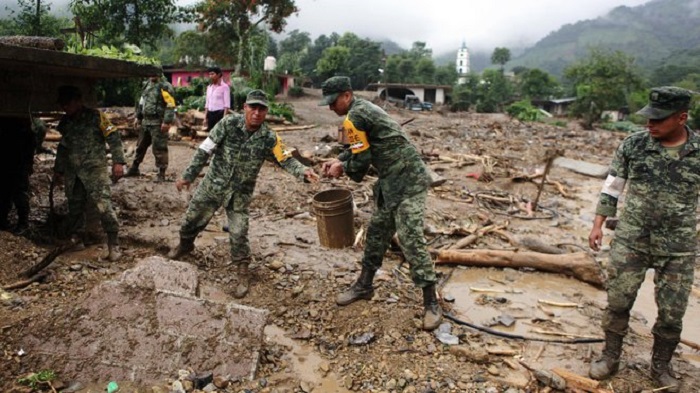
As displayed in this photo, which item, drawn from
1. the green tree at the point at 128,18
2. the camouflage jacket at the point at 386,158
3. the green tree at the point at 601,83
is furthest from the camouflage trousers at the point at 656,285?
the green tree at the point at 601,83

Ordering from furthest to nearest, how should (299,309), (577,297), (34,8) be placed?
(34,8) → (577,297) → (299,309)

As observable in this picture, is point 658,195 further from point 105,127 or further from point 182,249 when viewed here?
point 105,127

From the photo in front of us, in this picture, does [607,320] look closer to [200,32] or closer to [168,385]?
[168,385]

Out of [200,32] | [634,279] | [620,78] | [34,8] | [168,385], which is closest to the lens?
[168,385]

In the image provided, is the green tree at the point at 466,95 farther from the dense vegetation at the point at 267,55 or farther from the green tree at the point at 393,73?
the green tree at the point at 393,73

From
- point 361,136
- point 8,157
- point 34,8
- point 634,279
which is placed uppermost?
point 34,8

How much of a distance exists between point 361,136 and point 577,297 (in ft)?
10.1

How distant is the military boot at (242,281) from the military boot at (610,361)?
2935mm

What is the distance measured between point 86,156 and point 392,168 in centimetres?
314

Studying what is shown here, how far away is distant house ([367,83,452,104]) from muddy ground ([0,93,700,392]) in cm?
3921

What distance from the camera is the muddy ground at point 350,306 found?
342 centimetres

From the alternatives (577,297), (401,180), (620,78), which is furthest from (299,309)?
(620,78)

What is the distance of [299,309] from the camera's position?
171 inches

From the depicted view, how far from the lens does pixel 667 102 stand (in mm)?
3043
